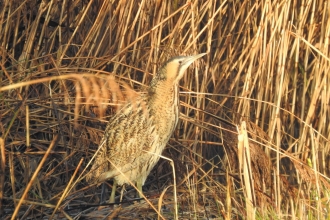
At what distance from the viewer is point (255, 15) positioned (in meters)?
4.62

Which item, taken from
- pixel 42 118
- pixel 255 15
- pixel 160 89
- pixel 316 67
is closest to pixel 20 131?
pixel 42 118

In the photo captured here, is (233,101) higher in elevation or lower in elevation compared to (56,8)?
lower

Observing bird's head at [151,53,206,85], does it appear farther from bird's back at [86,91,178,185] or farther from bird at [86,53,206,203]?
bird's back at [86,91,178,185]

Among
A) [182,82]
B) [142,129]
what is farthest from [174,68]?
[182,82]

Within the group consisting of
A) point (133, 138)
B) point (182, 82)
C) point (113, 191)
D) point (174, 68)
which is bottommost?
point (113, 191)

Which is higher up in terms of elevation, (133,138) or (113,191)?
(133,138)

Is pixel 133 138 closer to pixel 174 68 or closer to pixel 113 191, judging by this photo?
pixel 113 191

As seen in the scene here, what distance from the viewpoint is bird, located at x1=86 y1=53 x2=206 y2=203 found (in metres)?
4.02

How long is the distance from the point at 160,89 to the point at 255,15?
868mm

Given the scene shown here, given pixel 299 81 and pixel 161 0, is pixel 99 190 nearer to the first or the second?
pixel 161 0

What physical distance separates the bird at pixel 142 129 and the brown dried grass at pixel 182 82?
86mm

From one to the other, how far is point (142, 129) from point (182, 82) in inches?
24.6

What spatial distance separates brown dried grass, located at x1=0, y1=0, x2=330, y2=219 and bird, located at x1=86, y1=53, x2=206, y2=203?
0.28 feet

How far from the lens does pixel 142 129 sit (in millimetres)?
4070
